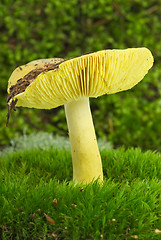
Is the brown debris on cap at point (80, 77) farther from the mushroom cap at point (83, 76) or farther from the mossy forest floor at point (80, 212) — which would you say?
the mossy forest floor at point (80, 212)

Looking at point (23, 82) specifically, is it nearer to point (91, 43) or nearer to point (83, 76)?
point (83, 76)

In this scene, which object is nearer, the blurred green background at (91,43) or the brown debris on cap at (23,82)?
the brown debris on cap at (23,82)

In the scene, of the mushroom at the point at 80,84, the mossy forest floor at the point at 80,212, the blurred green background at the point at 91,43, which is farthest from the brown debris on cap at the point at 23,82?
the blurred green background at the point at 91,43

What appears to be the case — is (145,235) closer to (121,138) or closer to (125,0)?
(121,138)

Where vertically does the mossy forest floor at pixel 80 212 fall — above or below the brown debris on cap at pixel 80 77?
below

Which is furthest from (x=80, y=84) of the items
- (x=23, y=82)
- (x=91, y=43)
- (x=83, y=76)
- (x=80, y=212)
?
(x=91, y=43)

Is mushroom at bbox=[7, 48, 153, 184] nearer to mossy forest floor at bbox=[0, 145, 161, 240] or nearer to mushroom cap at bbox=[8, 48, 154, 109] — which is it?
mushroom cap at bbox=[8, 48, 154, 109]

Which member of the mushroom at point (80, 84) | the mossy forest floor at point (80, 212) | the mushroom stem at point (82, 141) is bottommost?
the mossy forest floor at point (80, 212)
